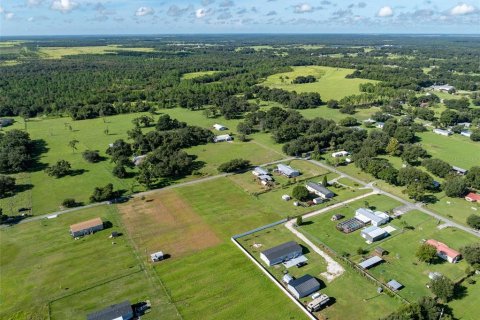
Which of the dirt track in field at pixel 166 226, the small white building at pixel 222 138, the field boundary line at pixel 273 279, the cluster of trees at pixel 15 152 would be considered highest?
the cluster of trees at pixel 15 152

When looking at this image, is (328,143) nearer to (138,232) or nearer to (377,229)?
(377,229)

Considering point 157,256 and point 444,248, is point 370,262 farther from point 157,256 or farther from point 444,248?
point 157,256

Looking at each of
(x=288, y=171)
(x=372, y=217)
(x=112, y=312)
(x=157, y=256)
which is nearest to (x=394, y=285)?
(x=372, y=217)

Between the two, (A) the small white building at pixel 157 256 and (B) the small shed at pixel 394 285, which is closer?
(B) the small shed at pixel 394 285

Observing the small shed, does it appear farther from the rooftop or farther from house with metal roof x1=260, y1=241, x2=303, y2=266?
the rooftop

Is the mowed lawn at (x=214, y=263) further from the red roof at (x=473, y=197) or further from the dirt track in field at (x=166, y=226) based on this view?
the red roof at (x=473, y=197)

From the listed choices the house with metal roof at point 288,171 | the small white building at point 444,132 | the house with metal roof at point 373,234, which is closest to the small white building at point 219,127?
the house with metal roof at point 288,171

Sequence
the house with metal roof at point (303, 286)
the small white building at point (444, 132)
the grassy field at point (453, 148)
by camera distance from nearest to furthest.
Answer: the house with metal roof at point (303, 286), the grassy field at point (453, 148), the small white building at point (444, 132)
